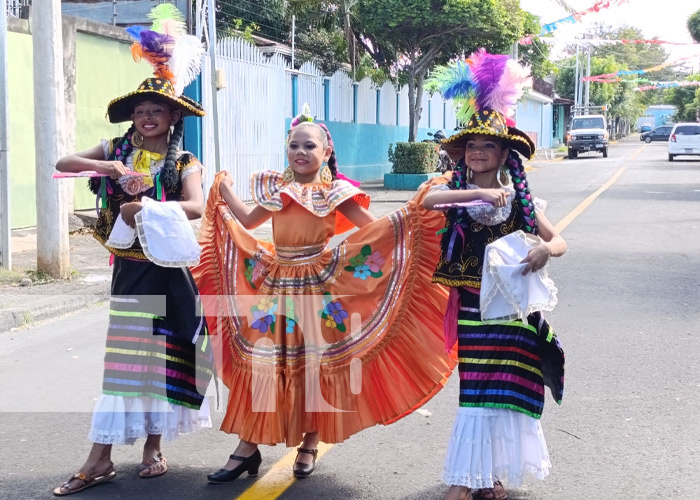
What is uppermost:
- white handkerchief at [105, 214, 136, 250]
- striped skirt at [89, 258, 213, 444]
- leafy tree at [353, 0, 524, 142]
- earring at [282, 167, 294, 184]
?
leafy tree at [353, 0, 524, 142]

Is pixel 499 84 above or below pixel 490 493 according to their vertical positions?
above

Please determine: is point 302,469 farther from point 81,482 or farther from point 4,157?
point 4,157

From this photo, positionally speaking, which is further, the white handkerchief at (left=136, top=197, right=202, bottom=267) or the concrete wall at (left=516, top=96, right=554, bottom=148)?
the concrete wall at (left=516, top=96, right=554, bottom=148)

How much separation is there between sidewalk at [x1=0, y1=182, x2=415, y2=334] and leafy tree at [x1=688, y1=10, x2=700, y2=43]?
147ft

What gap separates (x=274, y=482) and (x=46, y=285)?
5.65 metres

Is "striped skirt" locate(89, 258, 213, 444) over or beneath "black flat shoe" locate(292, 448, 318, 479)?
over

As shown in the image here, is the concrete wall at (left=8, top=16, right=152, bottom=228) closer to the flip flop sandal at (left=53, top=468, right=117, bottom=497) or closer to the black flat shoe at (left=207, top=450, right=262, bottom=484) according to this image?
the flip flop sandal at (left=53, top=468, right=117, bottom=497)

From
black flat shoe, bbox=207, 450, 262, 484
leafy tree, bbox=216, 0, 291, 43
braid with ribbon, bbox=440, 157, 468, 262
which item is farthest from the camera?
leafy tree, bbox=216, 0, 291, 43

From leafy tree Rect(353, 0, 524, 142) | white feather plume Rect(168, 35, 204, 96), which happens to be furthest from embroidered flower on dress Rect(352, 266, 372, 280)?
leafy tree Rect(353, 0, 524, 142)

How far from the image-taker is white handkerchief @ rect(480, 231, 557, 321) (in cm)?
380

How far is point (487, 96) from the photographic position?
13.1ft

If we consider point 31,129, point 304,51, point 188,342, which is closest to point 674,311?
point 188,342

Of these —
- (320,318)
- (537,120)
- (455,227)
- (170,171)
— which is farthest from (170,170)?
(537,120)

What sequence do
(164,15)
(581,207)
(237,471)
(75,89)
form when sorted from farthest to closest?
1. (581,207)
2. (75,89)
3. (164,15)
4. (237,471)
